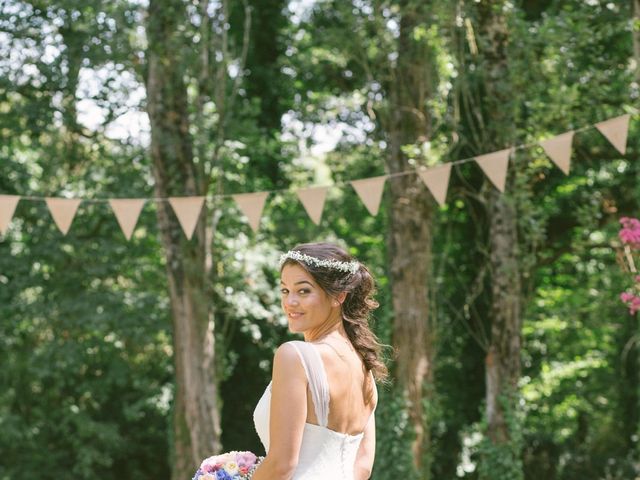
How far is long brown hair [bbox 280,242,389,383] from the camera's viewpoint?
229cm

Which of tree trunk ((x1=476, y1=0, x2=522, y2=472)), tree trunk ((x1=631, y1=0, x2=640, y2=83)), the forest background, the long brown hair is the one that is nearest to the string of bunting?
the forest background

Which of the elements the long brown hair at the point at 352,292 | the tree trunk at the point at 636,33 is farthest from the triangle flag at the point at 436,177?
the long brown hair at the point at 352,292

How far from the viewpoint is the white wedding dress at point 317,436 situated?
2102 mm

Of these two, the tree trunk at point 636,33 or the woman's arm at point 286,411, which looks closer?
the woman's arm at point 286,411

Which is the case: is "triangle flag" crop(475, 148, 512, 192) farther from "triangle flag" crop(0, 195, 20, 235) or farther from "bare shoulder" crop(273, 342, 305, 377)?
"bare shoulder" crop(273, 342, 305, 377)

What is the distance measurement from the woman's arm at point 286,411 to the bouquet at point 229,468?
1.21 feet

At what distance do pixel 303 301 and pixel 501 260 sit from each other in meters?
5.31

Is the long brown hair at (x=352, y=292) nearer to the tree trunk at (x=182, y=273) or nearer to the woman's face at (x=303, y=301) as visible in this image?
the woman's face at (x=303, y=301)

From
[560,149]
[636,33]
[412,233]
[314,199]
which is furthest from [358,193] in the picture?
[636,33]

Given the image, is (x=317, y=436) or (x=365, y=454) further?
(x=365, y=454)

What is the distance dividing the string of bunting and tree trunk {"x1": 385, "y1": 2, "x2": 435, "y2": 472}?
1.89m

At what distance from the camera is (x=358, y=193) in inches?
222

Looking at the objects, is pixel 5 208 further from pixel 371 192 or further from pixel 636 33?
pixel 636 33

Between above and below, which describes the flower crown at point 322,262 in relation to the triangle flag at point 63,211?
below
